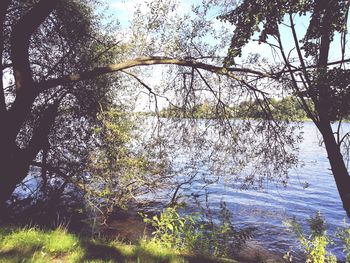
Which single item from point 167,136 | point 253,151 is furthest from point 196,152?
point 253,151

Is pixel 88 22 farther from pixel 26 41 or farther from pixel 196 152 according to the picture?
pixel 196 152

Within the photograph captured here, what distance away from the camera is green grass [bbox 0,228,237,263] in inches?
172

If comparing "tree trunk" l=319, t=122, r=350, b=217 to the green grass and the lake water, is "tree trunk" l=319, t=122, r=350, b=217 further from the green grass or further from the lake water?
the lake water

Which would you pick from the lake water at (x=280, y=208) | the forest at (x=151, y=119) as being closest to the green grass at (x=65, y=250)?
the forest at (x=151, y=119)

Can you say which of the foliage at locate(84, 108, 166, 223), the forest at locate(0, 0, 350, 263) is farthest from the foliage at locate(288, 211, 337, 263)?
the foliage at locate(84, 108, 166, 223)

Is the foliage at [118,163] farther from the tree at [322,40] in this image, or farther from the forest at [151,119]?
the tree at [322,40]

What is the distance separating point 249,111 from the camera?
10062 millimetres

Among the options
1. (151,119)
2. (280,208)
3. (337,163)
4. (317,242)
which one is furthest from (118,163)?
(280,208)

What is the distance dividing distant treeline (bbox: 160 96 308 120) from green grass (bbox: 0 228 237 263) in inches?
225

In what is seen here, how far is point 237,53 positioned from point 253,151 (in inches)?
193

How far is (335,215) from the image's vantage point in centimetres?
1867

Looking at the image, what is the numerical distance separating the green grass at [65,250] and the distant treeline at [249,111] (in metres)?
5.71

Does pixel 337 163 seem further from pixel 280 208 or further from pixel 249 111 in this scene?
pixel 280 208

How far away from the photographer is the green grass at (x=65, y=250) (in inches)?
172
